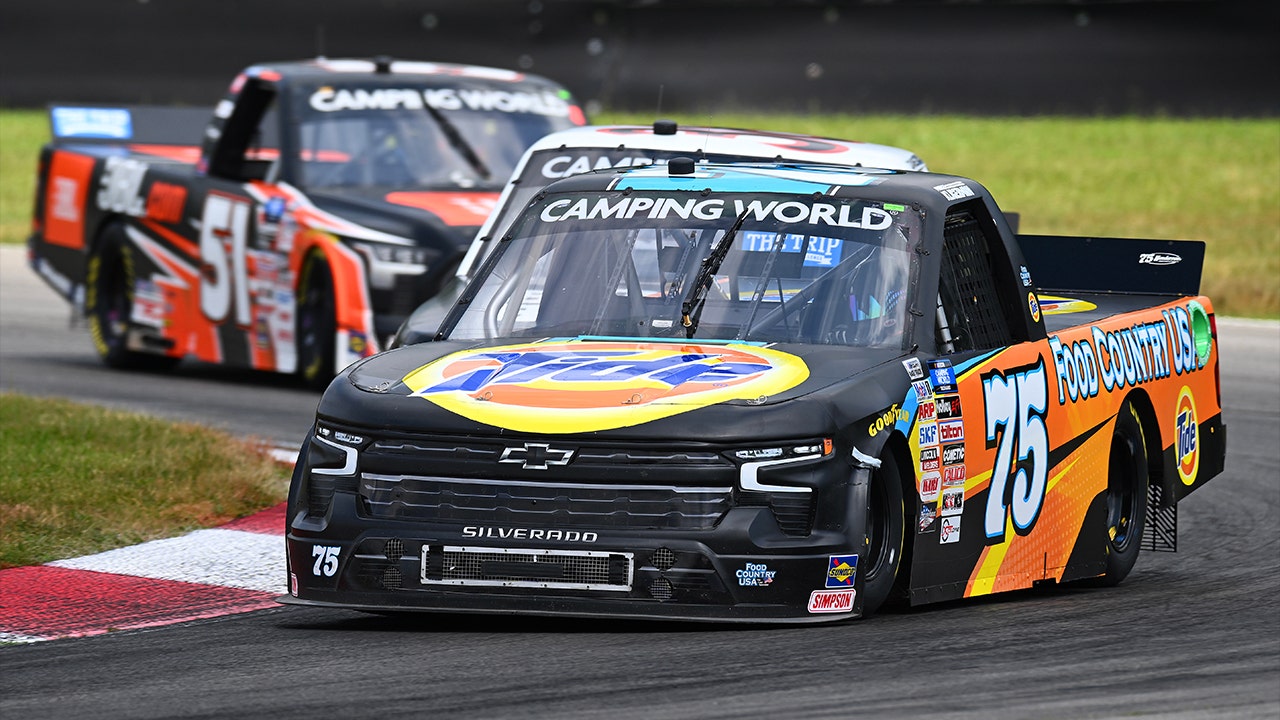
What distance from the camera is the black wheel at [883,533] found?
6.45 meters

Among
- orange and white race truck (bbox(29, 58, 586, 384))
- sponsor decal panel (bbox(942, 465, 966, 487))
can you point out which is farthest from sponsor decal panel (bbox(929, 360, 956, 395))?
orange and white race truck (bbox(29, 58, 586, 384))

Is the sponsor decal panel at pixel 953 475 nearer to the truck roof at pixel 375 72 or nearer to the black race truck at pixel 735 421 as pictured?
the black race truck at pixel 735 421

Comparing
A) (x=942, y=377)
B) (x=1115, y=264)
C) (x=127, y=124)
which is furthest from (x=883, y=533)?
(x=127, y=124)

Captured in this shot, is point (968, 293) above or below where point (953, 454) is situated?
above

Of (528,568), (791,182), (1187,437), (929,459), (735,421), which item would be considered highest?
(791,182)

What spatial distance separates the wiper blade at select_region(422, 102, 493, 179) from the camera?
45.8 feet

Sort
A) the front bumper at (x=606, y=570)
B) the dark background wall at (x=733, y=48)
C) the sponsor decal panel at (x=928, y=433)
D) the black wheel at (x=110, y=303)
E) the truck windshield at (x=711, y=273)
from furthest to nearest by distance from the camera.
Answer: the dark background wall at (x=733, y=48) < the black wheel at (x=110, y=303) < the truck windshield at (x=711, y=273) < the sponsor decal panel at (x=928, y=433) < the front bumper at (x=606, y=570)

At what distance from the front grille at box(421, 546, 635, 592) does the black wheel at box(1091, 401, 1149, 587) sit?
2593mm

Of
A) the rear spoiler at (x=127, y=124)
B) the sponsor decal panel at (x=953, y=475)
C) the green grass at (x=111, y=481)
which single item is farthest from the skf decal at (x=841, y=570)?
the rear spoiler at (x=127, y=124)

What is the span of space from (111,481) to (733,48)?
18.0 metres

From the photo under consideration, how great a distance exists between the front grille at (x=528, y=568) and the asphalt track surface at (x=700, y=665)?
0.16 m

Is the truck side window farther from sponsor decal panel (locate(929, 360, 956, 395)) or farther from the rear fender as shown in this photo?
the rear fender

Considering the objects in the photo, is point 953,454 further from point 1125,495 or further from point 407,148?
point 407,148

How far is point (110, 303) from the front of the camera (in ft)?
51.0
